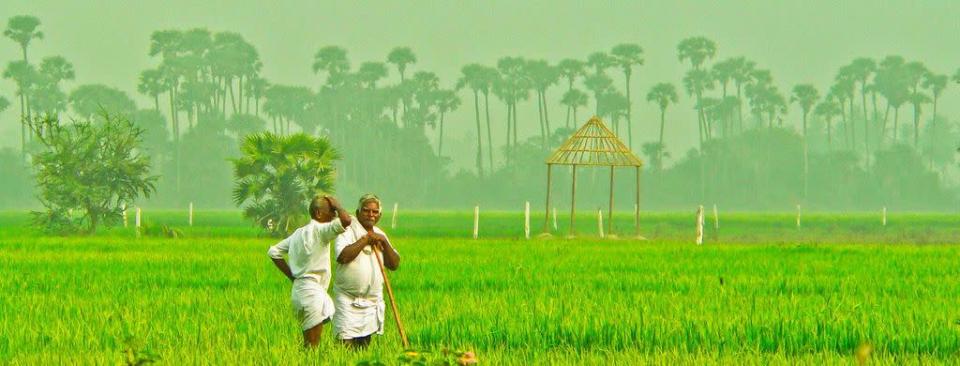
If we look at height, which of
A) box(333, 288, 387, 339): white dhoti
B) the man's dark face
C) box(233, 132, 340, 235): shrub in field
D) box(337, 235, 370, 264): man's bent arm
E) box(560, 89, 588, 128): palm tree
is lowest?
box(333, 288, 387, 339): white dhoti

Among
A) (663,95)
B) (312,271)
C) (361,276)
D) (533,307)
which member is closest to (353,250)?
(361,276)

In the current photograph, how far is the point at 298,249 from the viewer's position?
29.5 feet

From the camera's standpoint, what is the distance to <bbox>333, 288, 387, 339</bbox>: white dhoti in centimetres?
892

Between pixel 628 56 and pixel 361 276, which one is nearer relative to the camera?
pixel 361 276

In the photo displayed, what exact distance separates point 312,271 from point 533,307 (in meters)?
4.42

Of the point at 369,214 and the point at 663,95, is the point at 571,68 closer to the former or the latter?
the point at 663,95

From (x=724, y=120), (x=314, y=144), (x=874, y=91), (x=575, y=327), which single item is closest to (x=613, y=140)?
(x=314, y=144)

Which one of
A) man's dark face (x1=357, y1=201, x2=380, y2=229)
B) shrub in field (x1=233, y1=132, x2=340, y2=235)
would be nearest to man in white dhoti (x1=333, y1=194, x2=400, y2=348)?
man's dark face (x1=357, y1=201, x2=380, y2=229)

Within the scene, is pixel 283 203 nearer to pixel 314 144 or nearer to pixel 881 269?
pixel 314 144

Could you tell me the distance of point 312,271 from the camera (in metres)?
8.99

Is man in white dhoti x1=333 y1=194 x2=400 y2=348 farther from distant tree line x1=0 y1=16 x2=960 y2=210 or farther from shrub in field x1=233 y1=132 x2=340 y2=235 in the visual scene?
distant tree line x1=0 y1=16 x2=960 y2=210

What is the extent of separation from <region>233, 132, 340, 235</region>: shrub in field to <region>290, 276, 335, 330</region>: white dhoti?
25.6 metres

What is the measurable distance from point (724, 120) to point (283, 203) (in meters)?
96.4

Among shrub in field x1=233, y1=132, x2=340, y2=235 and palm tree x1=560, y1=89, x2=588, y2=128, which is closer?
shrub in field x1=233, y1=132, x2=340, y2=235
